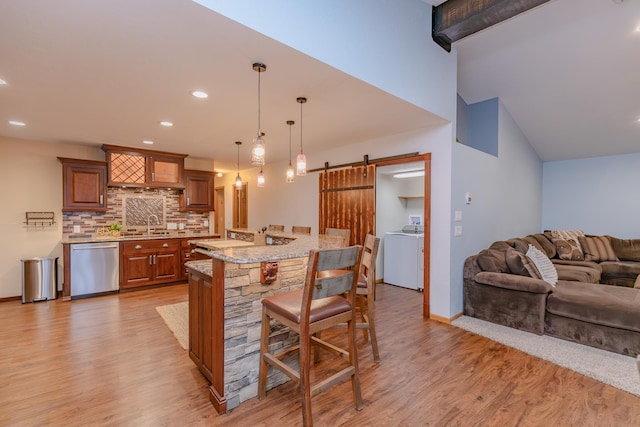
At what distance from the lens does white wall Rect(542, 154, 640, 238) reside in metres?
5.65

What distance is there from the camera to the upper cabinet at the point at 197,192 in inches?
226

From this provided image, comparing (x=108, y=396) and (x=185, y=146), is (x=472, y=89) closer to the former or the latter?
(x=185, y=146)

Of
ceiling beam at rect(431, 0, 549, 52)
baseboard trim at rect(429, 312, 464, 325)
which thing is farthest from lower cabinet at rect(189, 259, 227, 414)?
ceiling beam at rect(431, 0, 549, 52)

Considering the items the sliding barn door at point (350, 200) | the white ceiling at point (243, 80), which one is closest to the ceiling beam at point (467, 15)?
the white ceiling at point (243, 80)

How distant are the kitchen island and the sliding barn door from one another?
96.5 inches

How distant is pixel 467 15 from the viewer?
300cm

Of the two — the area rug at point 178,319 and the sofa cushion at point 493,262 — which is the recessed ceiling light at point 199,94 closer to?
the area rug at point 178,319

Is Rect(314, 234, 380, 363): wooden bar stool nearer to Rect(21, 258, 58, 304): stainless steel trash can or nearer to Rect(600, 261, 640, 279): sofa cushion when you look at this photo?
Rect(21, 258, 58, 304): stainless steel trash can

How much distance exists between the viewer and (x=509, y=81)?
4.36 m

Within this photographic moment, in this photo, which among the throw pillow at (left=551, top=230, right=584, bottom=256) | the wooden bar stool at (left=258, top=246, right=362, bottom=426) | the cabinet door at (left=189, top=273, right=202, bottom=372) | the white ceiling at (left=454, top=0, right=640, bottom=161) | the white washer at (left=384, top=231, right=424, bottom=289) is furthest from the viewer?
the throw pillow at (left=551, top=230, right=584, bottom=256)

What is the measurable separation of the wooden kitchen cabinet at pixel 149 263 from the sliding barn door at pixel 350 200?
2676 millimetres

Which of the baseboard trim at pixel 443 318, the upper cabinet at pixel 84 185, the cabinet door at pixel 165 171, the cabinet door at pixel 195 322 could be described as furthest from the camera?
the cabinet door at pixel 165 171

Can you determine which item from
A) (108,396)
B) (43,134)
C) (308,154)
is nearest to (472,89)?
(308,154)

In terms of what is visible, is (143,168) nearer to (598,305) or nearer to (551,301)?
(551,301)
